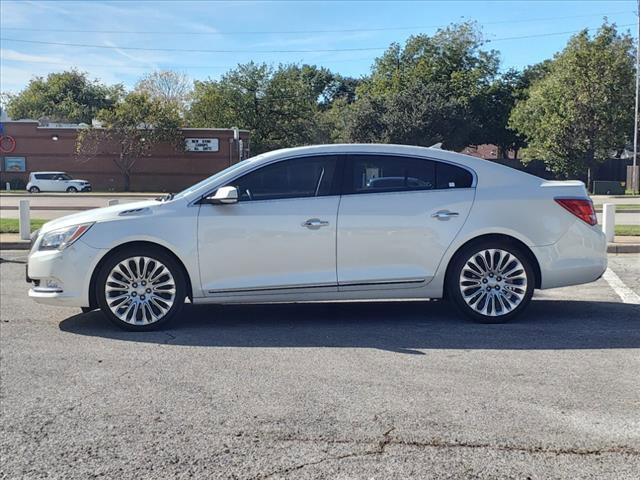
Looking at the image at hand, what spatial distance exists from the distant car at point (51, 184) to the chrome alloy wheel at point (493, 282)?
42.1m

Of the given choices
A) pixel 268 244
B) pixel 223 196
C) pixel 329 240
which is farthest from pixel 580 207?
pixel 223 196

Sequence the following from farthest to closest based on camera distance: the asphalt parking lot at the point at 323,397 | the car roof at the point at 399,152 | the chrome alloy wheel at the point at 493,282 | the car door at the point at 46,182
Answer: the car door at the point at 46,182 → the car roof at the point at 399,152 → the chrome alloy wheel at the point at 493,282 → the asphalt parking lot at the point at 323,397

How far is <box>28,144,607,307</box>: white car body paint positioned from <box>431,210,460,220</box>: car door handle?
1.2 inches

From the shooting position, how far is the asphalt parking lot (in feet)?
11.6

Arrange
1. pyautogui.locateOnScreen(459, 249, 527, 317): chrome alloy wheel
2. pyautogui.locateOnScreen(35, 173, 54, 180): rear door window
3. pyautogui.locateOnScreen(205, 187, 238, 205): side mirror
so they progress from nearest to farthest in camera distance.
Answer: pyautogui.locateOnScreen(205, 187, 238, 205): side mirror < pyautogui.locateOnScreen(459, 249, 527, 317): chrome alloy wheel < pyautogui.locateOnScreen(35, 173, 54, 180): rear door window

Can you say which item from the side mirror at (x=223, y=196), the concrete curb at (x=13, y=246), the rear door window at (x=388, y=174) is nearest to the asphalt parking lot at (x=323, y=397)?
the side mirror at (x=223, y=196)

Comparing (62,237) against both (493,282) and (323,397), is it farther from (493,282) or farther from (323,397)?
(493,282)

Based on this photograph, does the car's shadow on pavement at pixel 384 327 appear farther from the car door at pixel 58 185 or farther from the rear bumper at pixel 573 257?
the car door at pixel 58 185

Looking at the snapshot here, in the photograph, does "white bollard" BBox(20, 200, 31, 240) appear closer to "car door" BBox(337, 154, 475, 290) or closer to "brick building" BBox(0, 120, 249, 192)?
"car door" BBox(337, 154, 475, 290)

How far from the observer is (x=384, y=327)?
21.4 ft

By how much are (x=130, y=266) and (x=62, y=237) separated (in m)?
0.70

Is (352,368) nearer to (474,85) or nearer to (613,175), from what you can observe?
(613,175)

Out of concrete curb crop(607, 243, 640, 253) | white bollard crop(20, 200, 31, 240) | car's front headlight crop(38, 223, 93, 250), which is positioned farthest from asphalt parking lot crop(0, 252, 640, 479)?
white bollard crop(20, 200, 31, 240)

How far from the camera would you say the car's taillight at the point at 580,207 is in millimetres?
6523
